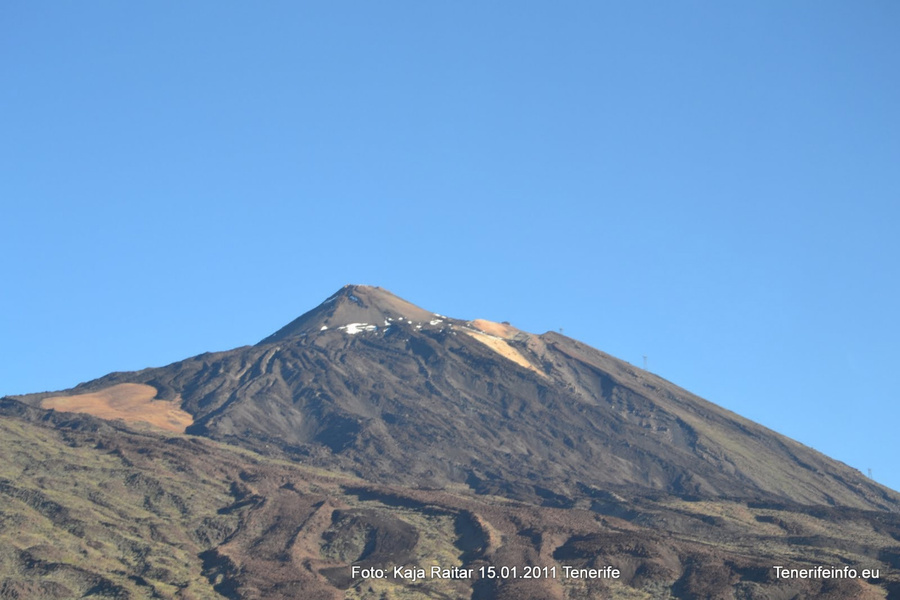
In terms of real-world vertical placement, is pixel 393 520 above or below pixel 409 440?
below

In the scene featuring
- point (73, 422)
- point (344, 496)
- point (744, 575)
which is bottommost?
point (744, 575)

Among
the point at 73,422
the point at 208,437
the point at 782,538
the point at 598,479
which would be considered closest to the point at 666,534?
the point at 782,538

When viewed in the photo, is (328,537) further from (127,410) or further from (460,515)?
(127,410)

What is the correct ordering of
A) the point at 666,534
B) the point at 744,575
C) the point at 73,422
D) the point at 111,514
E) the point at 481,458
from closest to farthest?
the point at 744,575 < the point at 111,514 < the point at 666,534 < the point at 73,422 < the point at 481,458

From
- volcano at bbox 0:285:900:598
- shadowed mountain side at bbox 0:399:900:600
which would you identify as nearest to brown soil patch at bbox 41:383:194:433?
volcano at bbox 0:285:900:598

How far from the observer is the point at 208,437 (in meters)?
180

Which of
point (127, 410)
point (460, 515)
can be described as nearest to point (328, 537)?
point (460, 515)

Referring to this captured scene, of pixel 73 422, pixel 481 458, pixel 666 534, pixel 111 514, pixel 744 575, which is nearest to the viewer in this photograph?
pixel 744 575

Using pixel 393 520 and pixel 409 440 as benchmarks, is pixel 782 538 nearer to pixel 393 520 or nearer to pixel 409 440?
pixel 393 520

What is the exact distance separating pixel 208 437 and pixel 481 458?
4300 centimetres

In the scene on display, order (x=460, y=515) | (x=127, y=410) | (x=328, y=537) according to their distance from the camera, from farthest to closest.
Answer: (x=127, y=410), (x=460, y=515), (x=328, y=537)

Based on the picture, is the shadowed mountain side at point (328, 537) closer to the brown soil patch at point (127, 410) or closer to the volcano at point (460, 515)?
the volcano at point (460, 515)

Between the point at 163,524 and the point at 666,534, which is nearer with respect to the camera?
the point at 163,524

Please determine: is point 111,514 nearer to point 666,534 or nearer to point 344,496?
point 344,496
